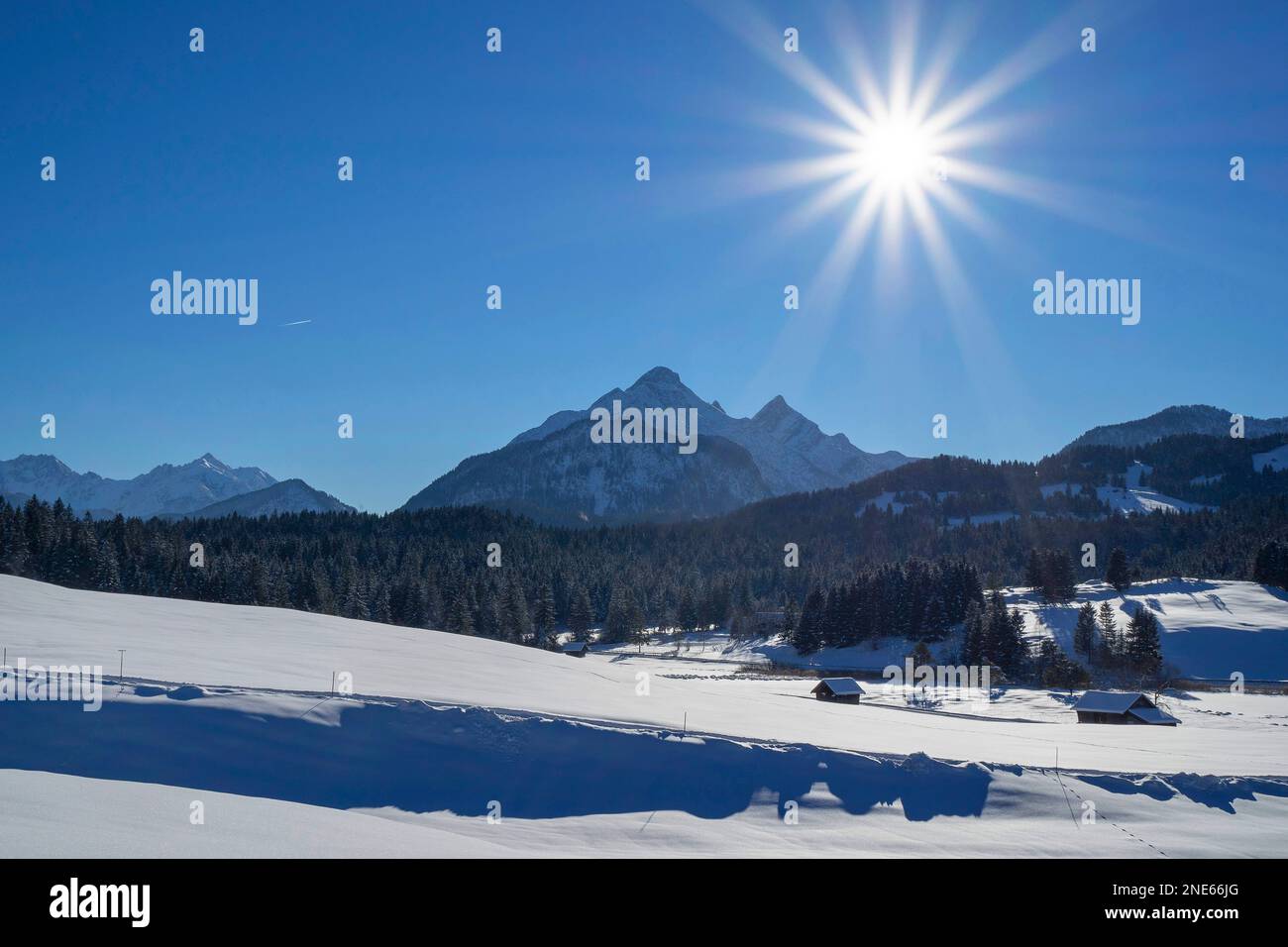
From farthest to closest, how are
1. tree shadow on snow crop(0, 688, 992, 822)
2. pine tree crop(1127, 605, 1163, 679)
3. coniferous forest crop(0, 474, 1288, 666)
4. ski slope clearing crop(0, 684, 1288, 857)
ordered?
coniferous forest crop(0, 474, 1288, 666) → pine tree crop(1127, 605, 1163, 679) → tree shadow on snow crop(0, 688, 992, 822) → ski slope clearing crop(0, 684, 1288, 857)

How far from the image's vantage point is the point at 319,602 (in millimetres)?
87938

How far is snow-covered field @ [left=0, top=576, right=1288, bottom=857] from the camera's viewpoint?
455 inches

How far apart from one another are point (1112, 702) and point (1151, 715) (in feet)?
7.81

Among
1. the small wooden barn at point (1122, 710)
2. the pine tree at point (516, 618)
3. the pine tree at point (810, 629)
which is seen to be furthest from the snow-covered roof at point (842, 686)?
the pine tree at point (516, 618)

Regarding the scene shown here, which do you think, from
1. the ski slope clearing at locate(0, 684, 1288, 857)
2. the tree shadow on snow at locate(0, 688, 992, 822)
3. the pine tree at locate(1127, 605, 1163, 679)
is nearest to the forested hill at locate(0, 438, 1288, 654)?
the pine tree at locate(1127, 605, 1163, 679)

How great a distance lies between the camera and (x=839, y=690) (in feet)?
201

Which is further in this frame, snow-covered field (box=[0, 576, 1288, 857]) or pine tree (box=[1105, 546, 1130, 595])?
pine tree (box=[1105, 546, 1130, 595])

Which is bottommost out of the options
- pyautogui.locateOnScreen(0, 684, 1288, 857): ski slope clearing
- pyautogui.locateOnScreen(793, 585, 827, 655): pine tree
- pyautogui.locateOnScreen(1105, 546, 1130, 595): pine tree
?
pyautogui.locateOnScreen(793, 585, 827, 655): pine tree

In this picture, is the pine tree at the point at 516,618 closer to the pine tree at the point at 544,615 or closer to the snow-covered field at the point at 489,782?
the pine tree at the point at 544,615

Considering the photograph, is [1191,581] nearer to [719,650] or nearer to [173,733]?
[719,650]

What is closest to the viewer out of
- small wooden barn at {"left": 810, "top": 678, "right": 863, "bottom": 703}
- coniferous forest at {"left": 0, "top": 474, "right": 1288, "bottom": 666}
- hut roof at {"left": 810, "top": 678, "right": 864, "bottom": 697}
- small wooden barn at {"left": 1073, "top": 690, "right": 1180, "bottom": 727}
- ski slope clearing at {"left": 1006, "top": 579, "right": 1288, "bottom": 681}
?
small wooden barn at {"left": 1073, "top": 690, "right": 1180, "bottom": 727}

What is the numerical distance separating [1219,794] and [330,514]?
16310 centimetres

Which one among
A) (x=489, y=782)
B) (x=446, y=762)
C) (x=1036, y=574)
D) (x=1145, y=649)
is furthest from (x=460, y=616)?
(x=1036, y=574)

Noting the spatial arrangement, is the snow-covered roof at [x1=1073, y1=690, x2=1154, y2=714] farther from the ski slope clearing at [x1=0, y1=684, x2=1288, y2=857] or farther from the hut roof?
the ski slope clearing at [x1=0, y1=684, x2=1288, y2=857]
